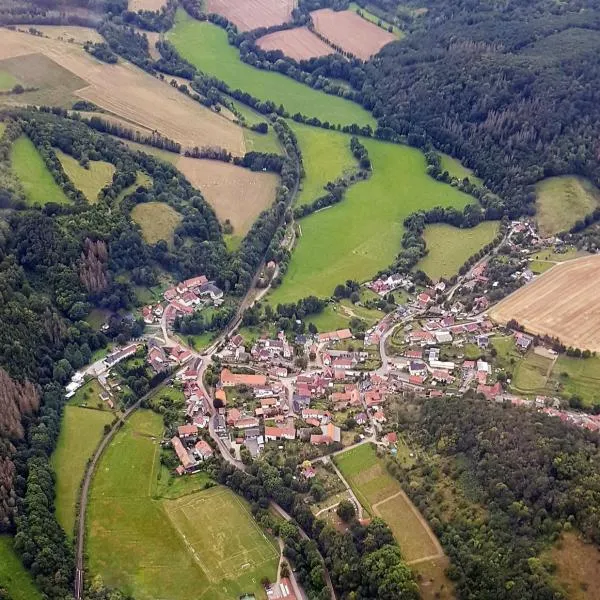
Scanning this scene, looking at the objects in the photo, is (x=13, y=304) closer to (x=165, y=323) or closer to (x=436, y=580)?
(x=165, y=323)

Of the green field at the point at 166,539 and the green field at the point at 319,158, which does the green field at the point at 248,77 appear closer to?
the green field at the point at 319,158

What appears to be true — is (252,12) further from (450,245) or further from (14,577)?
(14,577)

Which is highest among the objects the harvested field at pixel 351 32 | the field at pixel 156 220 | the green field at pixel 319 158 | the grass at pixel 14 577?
the harvested field at pixel 351 32

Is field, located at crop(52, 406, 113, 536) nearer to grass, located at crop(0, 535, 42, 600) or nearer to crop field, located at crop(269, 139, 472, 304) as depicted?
Answer: grass, located at crop(0, 535, 42, 600)

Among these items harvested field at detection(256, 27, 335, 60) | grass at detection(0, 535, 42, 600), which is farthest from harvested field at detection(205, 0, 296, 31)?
grass at detection(0, 535, 42, 600)

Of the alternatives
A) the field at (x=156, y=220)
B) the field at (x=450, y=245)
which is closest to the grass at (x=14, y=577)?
the field at (x=156, y=220)

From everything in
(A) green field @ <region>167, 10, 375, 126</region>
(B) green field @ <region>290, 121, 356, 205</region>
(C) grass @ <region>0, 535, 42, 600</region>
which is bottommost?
(C) grass @ <region>0, 535, 42, 600</region>
